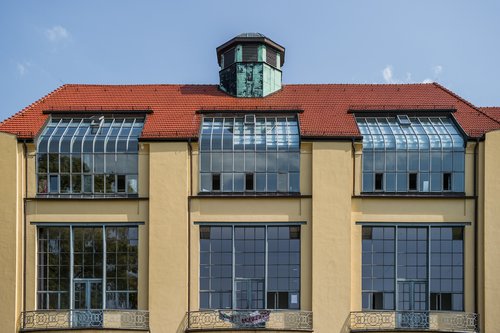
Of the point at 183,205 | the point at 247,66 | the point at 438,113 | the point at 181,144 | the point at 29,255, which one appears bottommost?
the point at 29,255

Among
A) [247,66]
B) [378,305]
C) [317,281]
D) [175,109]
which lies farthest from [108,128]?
[378,305]

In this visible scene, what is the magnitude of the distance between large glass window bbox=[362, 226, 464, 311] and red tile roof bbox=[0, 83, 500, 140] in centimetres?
484

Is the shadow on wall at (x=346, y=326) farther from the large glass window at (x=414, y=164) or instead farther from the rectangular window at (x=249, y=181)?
the rectangular window at (x=249, y=181)

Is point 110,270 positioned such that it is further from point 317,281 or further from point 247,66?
point 247,66

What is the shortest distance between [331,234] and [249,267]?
3.94m

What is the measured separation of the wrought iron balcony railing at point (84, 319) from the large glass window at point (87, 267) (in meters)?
0.33

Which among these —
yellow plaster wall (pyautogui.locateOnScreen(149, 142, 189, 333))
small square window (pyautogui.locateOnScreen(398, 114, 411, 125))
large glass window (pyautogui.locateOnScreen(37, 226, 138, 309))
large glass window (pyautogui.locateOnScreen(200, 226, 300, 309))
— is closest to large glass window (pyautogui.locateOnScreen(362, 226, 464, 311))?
large glass window (pyautogui.locateOnScreen(200, 226, 300, 309))

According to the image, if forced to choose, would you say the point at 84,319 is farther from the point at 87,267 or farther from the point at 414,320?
the point at 414,320

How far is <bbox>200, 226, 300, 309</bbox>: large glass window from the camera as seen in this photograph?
24.8 metres

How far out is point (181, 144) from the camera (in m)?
25.1

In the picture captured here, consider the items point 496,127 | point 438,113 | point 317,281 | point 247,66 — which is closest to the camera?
point 317,281

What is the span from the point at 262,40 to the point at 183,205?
11613 mm

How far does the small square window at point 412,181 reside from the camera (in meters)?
25.3

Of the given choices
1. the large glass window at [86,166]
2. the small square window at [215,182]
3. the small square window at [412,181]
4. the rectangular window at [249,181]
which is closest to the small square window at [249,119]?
the rectangular window at [249,181]
